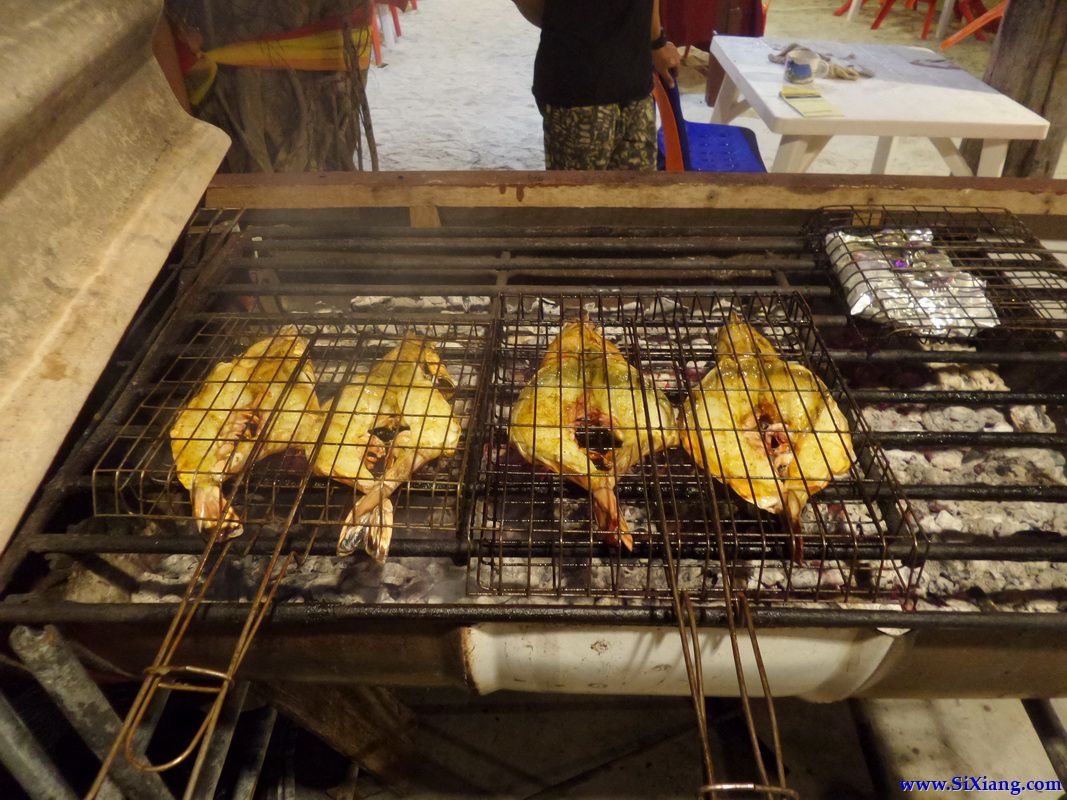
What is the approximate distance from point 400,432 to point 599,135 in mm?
3248

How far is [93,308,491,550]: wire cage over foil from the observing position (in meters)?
1.92

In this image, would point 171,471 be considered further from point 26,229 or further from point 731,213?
point 731,213

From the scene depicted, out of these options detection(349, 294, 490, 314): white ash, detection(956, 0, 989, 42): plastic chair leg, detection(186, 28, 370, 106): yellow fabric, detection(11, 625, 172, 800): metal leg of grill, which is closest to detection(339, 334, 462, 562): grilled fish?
detection(349, 294, 490, 314): white ash

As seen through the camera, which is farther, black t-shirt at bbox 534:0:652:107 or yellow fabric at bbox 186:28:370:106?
yellow fabric at bbox 186:28:370:106

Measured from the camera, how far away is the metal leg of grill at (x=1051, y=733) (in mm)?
2278

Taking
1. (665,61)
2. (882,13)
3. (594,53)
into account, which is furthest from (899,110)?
(882,13)

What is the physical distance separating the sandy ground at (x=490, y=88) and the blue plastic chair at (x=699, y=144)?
9.92 feet

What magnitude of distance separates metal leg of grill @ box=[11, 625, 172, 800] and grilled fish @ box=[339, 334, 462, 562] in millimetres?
811

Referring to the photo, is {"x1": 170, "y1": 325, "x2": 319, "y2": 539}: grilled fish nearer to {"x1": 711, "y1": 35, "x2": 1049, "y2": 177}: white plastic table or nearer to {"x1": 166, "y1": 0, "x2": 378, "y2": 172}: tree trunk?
{"x1": 166, "y1": 0, "x2": 378, "y2": 172}: tree trunk

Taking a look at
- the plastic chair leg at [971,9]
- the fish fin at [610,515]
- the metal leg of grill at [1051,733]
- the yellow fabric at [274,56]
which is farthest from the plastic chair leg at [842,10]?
the fish fin at [610,515]

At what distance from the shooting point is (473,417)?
2.06 metres

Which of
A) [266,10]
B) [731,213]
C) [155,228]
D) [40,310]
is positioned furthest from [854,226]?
[266,10]

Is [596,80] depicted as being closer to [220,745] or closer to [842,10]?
[220,745]

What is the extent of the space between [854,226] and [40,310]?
336cm
